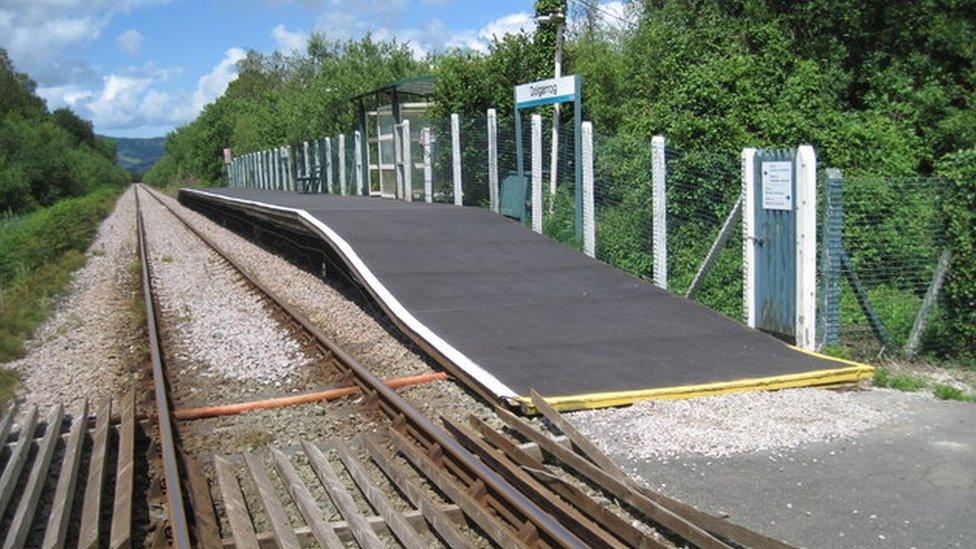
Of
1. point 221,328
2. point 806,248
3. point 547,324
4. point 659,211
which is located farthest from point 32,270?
point 806,248

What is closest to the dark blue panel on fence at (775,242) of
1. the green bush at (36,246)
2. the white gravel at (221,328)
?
the white gravel at (221,328)

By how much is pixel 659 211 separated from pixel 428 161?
8.76m

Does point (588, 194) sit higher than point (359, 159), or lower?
lower

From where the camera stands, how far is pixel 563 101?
45.1 ft

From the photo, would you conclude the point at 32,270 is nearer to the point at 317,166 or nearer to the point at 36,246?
the point at 36,246

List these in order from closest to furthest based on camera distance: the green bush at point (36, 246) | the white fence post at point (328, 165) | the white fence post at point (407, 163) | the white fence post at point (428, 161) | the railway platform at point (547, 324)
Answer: the railway platform at point (547, 324) < the white fence post at point (428, 161) < the green bush at point (36, 246) < the white fence post at point (407, 163) < the white fence post at point (328, 165)

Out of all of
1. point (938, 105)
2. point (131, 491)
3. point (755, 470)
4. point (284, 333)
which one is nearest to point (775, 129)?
point (938, 105)

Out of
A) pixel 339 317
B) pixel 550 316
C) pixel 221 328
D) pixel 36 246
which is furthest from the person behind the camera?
pixel 36 246

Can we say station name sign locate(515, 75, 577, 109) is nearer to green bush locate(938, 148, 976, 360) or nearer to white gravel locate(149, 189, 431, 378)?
white gravel locate(149, 189, 431, 378)

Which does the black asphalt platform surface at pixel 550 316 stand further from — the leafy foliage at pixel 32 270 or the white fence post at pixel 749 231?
the leafy foliage at pixel 32 270

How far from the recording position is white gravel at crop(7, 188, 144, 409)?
8.48 m

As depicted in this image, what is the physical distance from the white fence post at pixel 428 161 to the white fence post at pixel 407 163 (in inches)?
38.3

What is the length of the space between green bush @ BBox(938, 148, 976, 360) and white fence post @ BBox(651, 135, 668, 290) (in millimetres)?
3178

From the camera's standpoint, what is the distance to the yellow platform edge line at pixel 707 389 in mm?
6742
